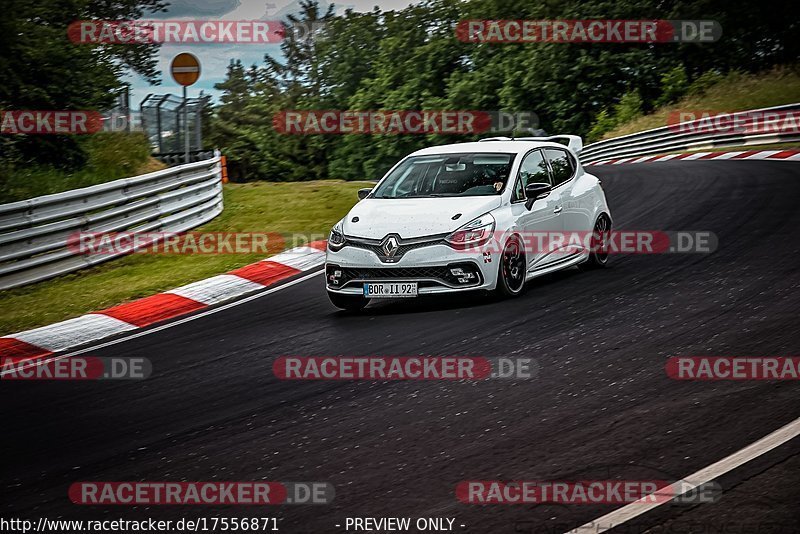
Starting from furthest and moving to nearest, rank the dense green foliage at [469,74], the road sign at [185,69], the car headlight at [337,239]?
1. the dense green foliage at [469,74]
2. the road sign at [185,69]
3. the car headlight at [337,239]

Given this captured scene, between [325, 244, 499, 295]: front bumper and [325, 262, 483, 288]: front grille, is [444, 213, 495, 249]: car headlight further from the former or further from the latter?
[325, 262, 483, 288]: front grille

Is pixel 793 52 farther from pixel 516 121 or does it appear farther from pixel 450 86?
pixel 450 86

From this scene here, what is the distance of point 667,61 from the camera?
53094 mm

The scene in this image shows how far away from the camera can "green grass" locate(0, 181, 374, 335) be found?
12.1 metres

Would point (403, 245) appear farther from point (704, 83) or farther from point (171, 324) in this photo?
point (704, 83)

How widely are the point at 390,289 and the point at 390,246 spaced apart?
42 cm

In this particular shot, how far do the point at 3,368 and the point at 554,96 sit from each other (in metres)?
52.2

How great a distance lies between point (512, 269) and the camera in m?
10.8

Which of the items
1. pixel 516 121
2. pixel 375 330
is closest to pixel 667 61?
pixel 516 121

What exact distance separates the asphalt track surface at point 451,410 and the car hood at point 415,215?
82 cm

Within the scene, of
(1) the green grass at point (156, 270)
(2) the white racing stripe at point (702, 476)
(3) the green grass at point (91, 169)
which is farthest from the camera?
(3) the green grass at point (91, 169)

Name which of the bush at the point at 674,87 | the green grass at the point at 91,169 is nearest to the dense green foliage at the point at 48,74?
the green grass at the point at 91,169

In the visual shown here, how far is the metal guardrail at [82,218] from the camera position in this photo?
1334 centimetres

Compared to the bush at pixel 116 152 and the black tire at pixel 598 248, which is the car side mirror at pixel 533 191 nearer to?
the black tire at pixel 598 248
